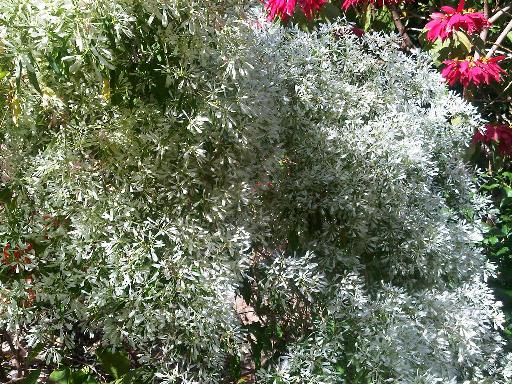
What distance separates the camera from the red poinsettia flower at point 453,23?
10.0 feet

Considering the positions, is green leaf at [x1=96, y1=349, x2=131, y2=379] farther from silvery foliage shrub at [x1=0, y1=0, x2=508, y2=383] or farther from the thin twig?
the thin twig

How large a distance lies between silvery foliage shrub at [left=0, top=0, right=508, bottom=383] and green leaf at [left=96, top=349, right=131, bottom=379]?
0.28 feet

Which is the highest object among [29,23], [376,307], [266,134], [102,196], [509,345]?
[29,23]

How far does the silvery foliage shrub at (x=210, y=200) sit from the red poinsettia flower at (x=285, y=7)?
189 millimetres

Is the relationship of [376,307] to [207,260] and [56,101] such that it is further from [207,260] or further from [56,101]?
[56,101]

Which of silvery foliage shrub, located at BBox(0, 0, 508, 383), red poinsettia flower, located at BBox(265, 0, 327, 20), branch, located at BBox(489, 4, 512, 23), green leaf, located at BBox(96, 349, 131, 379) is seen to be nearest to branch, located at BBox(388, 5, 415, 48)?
branch, located at BBox(489, 4, 512, 23)

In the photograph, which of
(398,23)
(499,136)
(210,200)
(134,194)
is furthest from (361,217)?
(398,23)

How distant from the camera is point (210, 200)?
1.92m

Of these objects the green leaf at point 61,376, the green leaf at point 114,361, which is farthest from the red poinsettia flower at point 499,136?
the green leaf at point 61,376

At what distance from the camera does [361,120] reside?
236 cm

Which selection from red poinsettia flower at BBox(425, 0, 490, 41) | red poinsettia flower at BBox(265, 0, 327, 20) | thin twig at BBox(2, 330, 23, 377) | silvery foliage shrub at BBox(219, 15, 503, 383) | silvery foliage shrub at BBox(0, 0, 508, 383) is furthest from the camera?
red poinsettia flower at BBox(425, 0, 490, 41)

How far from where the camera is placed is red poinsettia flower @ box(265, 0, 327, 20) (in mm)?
2547

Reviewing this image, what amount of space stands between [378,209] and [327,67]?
49 centimetres

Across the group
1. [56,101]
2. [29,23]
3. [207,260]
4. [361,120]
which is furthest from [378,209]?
[29,23]
